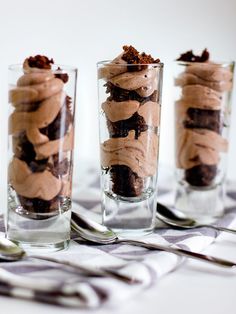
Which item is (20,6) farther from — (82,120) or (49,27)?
(82,120)

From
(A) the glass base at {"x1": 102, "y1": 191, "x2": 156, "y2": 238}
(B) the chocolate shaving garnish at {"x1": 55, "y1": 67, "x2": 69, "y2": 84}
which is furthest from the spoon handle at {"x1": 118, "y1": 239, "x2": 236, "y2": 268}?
(B) the chocolate shaving garnish at {"x1": 55, "y1": 67, "x2": 69, "y2": 84}

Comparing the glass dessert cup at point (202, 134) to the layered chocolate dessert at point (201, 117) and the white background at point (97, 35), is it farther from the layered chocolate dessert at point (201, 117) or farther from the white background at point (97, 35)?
the white background at point (97, 35)

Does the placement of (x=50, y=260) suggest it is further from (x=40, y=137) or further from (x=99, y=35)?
(x=99, y=35)

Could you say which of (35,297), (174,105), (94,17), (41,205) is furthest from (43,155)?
(94,17)

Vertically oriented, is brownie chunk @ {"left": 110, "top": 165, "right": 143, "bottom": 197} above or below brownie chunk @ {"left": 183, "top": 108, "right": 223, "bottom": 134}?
below

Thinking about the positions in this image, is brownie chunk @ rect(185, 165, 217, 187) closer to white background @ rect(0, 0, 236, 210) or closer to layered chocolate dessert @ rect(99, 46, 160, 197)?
layered chocolate dessert @ rect(99, 46, 160, 197)

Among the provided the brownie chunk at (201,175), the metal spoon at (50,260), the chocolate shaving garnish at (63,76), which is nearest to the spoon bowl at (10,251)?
A: the metal spoon at (50,260)
